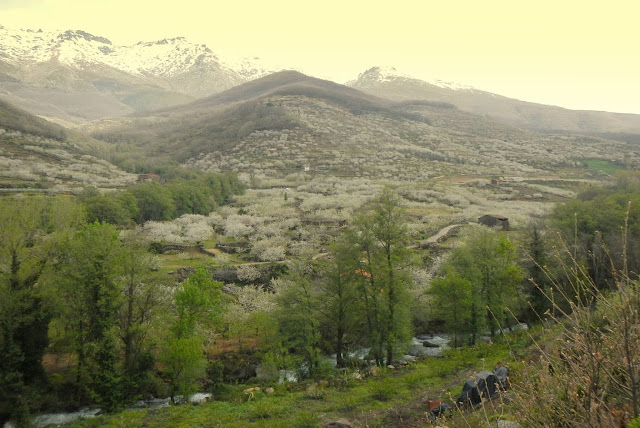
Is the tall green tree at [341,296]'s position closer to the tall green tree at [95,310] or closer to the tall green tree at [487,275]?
the tall green tree at [487,275]

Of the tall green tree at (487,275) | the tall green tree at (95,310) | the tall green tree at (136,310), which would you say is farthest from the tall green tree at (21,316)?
the tall green tree at (487,275)

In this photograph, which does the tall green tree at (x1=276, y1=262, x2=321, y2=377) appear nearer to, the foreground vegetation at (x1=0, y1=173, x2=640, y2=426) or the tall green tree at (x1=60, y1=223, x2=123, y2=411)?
the foreground vegetation at (x1=0, y1=173, x2=640, y2=426)

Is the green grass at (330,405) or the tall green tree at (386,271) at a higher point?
the tall green tree at (386,271)

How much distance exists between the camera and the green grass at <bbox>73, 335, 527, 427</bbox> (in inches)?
600

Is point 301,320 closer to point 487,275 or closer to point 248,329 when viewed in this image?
point 248,329

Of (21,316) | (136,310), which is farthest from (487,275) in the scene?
(21,316)

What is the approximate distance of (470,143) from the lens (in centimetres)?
16488

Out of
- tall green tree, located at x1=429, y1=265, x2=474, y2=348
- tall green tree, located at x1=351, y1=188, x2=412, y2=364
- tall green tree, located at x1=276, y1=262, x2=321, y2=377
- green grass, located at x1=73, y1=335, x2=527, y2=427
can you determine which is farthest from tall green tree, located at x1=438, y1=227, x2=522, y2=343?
tall green tree, located at x1=276, y1=262, x2=321, y2=377

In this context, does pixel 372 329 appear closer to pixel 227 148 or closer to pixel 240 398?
pixel 240 398

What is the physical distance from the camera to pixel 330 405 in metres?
16.5

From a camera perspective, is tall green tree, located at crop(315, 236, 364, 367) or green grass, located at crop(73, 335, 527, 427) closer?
green grass, located at crop(73, 335, 527, 427)

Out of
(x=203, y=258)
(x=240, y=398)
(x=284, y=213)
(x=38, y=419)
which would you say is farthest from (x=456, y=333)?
(x=284, y=213)

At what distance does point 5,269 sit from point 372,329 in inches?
860

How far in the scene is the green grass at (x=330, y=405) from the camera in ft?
50.0
